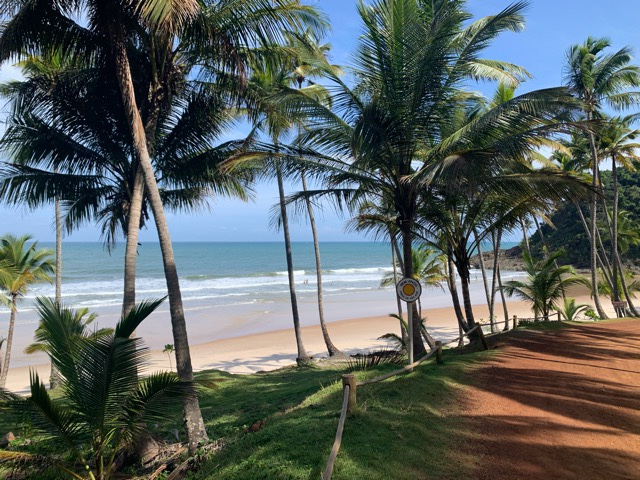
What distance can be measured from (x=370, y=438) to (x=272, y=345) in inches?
566

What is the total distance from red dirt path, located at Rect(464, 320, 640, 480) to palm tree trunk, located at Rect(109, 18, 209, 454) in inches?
137

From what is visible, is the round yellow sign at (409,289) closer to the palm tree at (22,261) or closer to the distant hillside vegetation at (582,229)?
the palm tree at (22,261)

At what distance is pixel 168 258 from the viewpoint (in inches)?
249

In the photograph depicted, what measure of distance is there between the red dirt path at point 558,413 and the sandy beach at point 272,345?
885 cm

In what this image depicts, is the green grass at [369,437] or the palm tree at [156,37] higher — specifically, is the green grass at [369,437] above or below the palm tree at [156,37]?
below

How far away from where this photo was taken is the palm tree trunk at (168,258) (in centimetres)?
601

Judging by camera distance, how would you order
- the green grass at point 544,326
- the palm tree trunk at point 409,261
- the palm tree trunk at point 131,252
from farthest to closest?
the green grass at point 544,326 < the palm tree trunk at point 409,261 < the palm tree trunk at point 131,252

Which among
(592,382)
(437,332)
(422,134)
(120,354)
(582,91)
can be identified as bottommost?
(437,332)

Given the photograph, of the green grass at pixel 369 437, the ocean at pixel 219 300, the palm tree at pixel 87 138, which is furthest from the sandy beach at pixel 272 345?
the green grass at pixel 369 437

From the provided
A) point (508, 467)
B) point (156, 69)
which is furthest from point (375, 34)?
point (508, 467)

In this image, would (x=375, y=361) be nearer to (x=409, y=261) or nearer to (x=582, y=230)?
(x=409, y=261)

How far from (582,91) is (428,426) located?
13831 mm

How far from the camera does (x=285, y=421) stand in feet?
17.4

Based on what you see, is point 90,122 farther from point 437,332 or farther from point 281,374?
point 437,332
